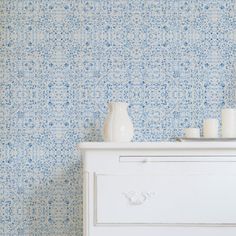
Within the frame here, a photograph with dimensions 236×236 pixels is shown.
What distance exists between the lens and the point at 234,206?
5.97ft

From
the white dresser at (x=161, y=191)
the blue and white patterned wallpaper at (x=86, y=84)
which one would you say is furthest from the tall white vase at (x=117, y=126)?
the blue and white patterned wallpaper at (x=86, y=84)

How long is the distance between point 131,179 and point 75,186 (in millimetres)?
647

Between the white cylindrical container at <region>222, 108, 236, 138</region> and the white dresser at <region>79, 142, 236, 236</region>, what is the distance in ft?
1.07

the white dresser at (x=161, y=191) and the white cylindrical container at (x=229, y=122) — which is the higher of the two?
the white cylindrical container at (x=229, y=122)

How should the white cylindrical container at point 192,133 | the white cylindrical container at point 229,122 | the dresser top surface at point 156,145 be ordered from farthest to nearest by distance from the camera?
the white cylindrical container at point 192,133 < the white cylindrical container at point 229,122 < the dresser top surface at point 156,145

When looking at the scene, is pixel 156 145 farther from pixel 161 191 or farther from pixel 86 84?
pixel 86 84

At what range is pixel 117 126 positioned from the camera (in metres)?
2.01

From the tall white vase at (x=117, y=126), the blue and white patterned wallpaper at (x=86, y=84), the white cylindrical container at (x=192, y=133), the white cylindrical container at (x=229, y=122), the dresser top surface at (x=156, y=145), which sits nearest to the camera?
the dresser top surface at (x=156, y=145)

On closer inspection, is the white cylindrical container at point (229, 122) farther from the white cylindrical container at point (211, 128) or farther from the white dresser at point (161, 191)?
the white dresser at point (161, 191)

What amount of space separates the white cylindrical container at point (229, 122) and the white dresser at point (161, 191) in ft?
1.07

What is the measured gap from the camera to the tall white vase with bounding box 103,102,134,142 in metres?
2.00

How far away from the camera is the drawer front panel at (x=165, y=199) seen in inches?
71.6

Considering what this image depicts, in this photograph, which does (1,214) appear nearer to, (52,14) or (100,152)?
(100,152)

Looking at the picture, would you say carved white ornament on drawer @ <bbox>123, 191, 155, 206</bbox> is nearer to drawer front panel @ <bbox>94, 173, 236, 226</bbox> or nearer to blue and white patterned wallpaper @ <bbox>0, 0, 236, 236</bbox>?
drawer front panel @ <bbox>94, 173, 236, 226</bbox>
